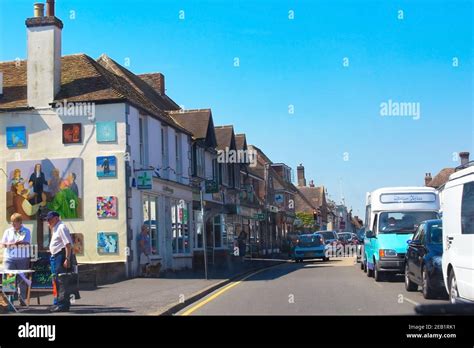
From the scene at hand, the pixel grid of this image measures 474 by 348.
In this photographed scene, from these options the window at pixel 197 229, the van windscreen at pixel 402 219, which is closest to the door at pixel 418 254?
the van windscreen at pixel 402 219

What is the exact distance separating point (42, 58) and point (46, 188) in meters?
4.85

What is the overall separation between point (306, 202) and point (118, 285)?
68.2 meters

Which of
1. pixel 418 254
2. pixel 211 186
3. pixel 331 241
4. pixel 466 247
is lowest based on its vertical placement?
pixel 331 241

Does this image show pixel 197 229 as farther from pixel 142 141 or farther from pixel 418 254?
pixel 418 254

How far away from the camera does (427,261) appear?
43.8 feet

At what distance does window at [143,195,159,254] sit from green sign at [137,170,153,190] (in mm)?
1458

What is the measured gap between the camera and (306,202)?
85.5 m

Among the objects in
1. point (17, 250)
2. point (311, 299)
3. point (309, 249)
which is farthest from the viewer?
point (309, 249)

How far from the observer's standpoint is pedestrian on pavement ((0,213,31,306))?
1268 centimetres

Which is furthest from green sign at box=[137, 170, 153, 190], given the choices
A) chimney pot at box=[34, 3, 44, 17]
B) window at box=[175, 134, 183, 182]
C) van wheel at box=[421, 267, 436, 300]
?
van wheel at box=[421, 267, 436, 300]

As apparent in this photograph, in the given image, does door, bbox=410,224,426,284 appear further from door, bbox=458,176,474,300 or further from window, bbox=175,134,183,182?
window, bbox=175,134,183,182

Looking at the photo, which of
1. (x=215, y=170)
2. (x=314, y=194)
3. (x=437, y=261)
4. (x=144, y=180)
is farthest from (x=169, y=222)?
(x=314, y=194)
